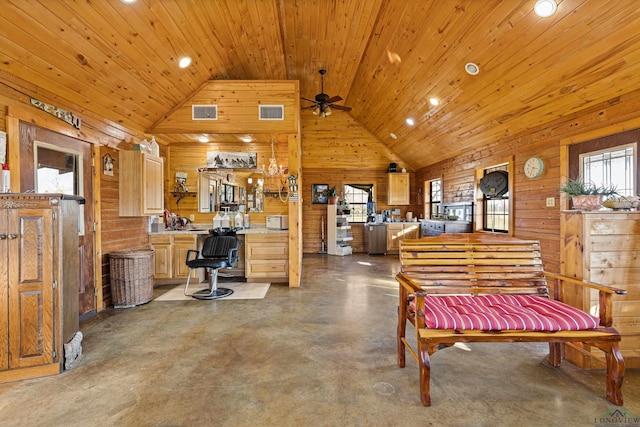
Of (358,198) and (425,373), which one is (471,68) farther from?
(358,198)

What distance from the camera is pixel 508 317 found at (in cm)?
189

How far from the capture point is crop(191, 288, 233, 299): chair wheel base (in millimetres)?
4144

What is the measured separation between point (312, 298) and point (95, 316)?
8.78 feet

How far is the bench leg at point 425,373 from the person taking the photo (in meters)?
1.81

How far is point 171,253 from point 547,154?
5899 mm

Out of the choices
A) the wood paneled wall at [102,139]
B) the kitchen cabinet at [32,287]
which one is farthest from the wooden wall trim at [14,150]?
the kitchen cabinet at [32,287]

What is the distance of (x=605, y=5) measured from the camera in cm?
239

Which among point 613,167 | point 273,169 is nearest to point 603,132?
point 613,167

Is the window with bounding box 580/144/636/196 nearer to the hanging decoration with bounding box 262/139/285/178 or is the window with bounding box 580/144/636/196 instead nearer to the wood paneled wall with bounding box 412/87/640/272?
the wood paneled wall with bounding box 412/87/640/272

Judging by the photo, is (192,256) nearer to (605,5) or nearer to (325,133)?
(325,133)

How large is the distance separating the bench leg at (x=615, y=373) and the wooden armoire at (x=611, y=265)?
43 cm

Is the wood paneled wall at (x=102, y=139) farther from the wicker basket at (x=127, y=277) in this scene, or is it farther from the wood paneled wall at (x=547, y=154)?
the wood paneled wall at (x=547, y=154)

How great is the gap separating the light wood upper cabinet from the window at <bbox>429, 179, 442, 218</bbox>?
2.11ft

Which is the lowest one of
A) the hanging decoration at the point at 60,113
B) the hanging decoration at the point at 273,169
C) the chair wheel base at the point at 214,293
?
the chair wheel base at the point at 214,293
